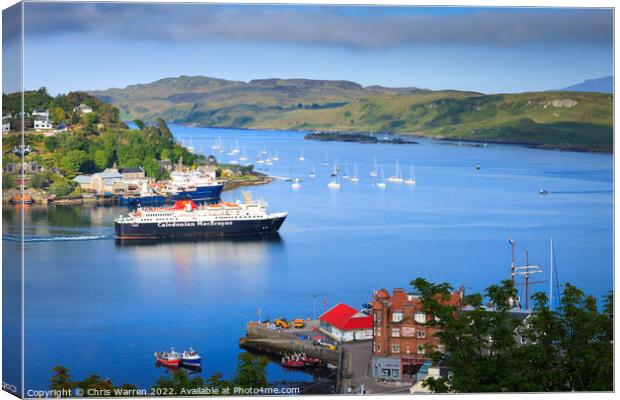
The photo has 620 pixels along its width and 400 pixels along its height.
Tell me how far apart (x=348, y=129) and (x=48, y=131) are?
134 inches

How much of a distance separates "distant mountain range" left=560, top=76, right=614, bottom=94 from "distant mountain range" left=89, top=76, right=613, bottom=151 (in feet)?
0.30

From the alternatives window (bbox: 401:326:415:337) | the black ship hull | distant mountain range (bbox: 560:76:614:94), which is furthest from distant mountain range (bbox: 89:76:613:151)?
window (bbox: 401:326:415:337)

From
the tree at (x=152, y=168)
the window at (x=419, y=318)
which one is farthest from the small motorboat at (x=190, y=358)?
the tree at (x=152, y=168)

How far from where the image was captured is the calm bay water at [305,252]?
10.8 metres

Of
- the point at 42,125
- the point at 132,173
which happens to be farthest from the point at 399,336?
the point at 132,173

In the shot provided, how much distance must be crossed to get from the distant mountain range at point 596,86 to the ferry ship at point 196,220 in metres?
5.35

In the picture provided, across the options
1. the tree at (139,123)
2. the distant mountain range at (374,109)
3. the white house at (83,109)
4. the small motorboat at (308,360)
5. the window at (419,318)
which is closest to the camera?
the window at (419,318)

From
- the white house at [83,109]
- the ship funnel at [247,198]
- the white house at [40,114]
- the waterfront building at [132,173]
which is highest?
the white house at [83,109]

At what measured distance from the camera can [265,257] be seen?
1422 cm

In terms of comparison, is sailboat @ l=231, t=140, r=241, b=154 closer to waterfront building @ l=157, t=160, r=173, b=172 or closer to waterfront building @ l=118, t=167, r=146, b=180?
waterfront building @ l=157, t=160, r=173, b=172

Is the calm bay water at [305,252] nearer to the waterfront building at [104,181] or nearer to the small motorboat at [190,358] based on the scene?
the small motorboat at [190,358]

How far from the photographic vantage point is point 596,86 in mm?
11047

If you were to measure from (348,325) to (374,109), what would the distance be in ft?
9.96

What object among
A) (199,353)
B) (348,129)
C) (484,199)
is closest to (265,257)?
(348,129)
